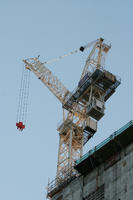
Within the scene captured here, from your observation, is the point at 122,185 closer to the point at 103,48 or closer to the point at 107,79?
the point at 107,79

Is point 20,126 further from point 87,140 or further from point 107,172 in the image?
point 107,172

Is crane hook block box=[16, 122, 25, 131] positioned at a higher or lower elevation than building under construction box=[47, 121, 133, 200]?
higher

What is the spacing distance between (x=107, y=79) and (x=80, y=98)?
6.58m

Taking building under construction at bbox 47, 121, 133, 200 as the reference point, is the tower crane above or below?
above

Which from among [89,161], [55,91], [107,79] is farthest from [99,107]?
[89,161]

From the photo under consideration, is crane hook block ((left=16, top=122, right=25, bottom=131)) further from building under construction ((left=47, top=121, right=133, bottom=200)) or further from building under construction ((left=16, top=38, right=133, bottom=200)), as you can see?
building under construction ((left=47, top=121, right=133, bottom=200))

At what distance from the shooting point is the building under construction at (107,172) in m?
74.1

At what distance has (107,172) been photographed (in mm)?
78438

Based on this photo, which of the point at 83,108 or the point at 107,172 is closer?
the point at 107,172

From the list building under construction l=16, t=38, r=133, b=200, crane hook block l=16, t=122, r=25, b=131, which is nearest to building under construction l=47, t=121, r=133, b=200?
building under construction l=16, t=38, r=133, b=200

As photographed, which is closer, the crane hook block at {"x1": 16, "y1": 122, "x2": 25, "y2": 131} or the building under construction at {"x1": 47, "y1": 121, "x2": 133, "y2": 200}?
the building under construction at {"x1": 47, "y1": 121, "x2": 133, "y2": 200}

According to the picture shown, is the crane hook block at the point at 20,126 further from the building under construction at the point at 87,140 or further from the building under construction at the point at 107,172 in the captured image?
the building under construction at the point at 107,172

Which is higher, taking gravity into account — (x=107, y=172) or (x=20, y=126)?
(x=20, y=126)

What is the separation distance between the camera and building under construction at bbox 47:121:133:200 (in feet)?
243
